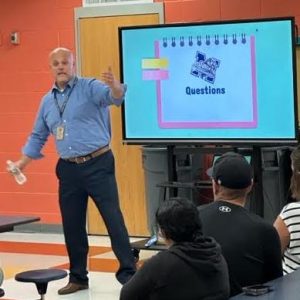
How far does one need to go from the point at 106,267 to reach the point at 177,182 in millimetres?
855

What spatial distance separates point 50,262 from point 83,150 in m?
1.70

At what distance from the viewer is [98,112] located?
5.04 meters

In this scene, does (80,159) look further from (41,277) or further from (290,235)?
(290,235)

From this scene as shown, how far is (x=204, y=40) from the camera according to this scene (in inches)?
221

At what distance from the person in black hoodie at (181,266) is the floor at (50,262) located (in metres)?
2.53

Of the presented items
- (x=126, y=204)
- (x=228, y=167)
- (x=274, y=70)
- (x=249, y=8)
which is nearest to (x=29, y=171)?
(x=126, y=204)

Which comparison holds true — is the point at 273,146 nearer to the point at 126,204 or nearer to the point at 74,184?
the point at 74,184

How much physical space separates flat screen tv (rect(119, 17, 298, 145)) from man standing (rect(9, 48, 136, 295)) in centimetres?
77

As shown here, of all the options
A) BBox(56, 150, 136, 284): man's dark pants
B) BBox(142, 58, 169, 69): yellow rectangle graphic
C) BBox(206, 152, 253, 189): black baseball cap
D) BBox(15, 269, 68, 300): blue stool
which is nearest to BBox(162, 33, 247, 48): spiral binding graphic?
BBox(142, 58, 169, 69): yellow rectangle graphic

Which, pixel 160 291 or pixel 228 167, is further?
pixel 228 167

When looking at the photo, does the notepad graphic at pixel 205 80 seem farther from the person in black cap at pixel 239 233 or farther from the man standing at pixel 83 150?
the person in black cap at pixel 239 233

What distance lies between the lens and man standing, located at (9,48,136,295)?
499cm

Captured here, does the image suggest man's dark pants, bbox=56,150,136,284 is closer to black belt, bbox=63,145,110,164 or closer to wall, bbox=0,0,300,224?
black belt, bbox=63,145,110,164

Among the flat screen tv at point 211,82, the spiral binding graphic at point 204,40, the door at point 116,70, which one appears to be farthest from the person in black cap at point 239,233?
the door at point 116,70
